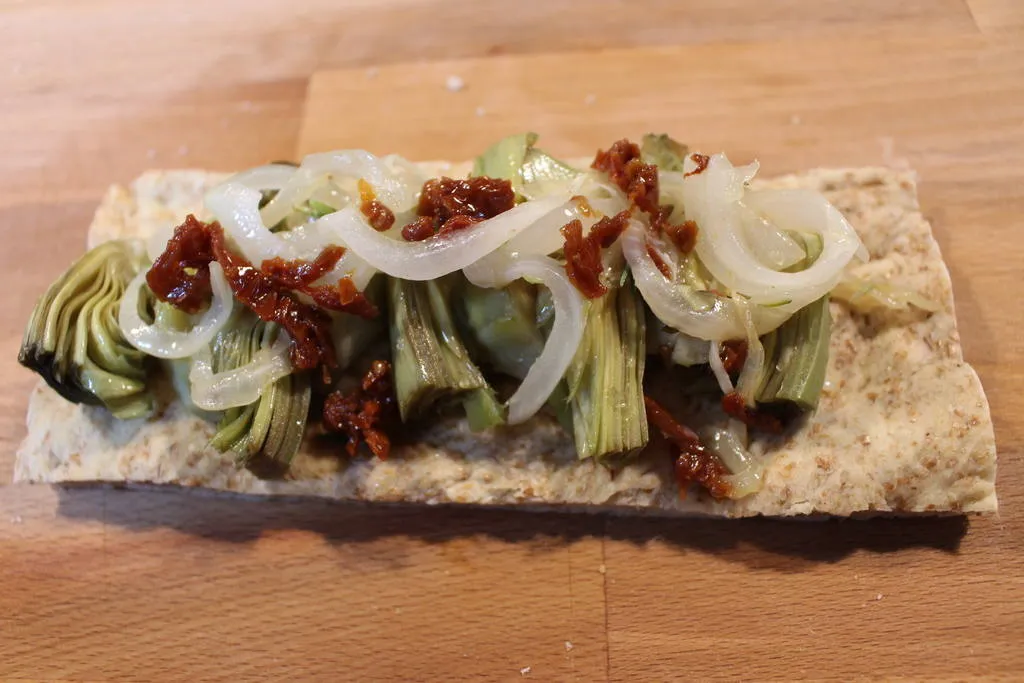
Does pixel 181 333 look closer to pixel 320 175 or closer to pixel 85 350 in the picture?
pixel 85 350

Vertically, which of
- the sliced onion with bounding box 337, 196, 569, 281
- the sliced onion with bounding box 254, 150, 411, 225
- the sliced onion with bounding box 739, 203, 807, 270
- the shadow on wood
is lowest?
the shadow on wood

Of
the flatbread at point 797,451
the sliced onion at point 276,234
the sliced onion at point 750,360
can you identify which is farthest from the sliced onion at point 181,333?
the sliced onion at point 750,360

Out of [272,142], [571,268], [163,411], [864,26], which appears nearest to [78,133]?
[272,142]

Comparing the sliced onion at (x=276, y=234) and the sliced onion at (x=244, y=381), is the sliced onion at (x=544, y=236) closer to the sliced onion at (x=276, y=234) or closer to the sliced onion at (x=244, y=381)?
the sliced onion at (x=276, y=234)

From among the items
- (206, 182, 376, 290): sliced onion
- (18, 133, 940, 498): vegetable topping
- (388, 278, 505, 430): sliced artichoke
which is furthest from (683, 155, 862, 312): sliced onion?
(206, 182, 376, 290): sliced onion

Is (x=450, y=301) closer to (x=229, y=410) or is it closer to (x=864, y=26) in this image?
(x=229, y=410)

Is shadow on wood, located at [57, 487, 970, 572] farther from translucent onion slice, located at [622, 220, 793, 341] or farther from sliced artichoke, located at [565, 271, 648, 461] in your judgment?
translucent onion slice, located at [622, 220, 793, 341]
